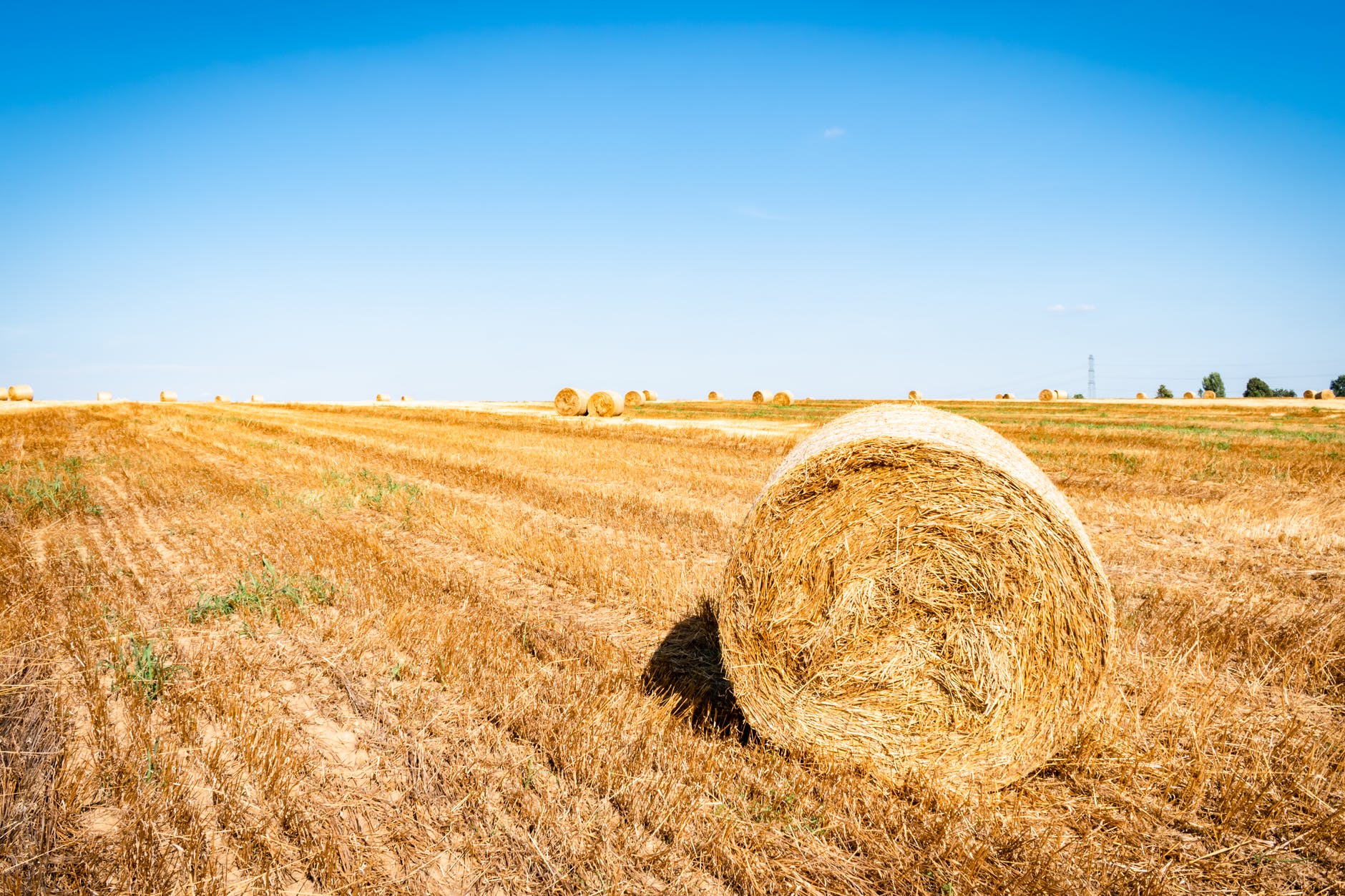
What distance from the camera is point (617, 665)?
4738 millimetres

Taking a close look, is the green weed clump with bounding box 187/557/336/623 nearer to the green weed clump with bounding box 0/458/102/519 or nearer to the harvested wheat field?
the harvested wheat field

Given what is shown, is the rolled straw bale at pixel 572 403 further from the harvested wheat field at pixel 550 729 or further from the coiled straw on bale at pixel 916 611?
the coiled straw on bale at pixel 916 611

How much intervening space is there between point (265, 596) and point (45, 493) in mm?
7187

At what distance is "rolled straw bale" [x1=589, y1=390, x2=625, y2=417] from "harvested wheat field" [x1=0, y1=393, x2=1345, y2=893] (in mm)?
22039

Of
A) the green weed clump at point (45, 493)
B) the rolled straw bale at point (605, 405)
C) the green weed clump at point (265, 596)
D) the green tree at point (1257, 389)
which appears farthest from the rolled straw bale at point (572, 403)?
the green tree at point (1257, 389)

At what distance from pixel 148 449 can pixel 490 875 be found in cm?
1842

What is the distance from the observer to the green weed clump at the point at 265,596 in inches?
223

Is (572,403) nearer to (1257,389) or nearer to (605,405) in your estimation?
(605,405)

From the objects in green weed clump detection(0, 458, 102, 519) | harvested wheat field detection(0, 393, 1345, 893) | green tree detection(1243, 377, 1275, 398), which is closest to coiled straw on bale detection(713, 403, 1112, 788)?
harvested wheat field detection(0, 393, 1345, 893)

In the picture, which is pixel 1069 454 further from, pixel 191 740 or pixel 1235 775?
pixel 191 740

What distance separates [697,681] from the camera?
15.1 ft

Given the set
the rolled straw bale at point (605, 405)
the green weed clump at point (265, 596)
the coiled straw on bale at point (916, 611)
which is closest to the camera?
the coiled straw on bale at point (916, 611)

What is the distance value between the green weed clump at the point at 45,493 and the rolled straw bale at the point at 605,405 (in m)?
20.2

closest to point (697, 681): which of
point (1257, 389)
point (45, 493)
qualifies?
point (45, 493)
